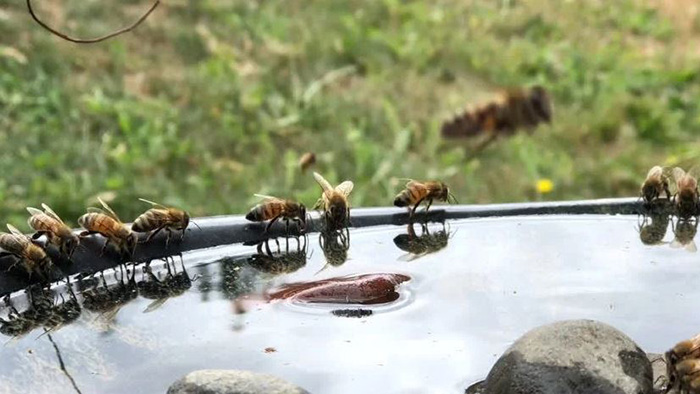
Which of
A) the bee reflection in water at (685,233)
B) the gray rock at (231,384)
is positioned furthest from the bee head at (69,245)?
the bee reflection in water at (685,233)

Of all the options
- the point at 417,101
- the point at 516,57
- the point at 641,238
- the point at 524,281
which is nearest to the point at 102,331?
the point at 524,281

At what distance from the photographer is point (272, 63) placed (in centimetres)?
534

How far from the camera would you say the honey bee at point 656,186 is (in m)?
1.97

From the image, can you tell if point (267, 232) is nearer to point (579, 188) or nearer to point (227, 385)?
point (227, 385)

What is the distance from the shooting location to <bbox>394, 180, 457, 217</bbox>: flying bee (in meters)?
1.90

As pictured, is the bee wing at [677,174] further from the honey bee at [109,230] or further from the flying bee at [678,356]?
the honey bee at [109,230]

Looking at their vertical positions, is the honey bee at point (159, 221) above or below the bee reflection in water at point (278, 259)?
above

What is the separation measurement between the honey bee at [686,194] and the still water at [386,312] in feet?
0.26

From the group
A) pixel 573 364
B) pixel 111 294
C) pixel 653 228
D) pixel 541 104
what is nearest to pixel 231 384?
pixel 573 364

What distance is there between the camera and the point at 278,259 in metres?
1.75

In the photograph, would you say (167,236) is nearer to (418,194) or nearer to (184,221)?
(184,221)

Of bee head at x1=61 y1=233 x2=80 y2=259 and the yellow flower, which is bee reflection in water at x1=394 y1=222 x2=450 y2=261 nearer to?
bee head at x1=61 y1=233 x2=80 y2=259

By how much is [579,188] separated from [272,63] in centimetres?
160

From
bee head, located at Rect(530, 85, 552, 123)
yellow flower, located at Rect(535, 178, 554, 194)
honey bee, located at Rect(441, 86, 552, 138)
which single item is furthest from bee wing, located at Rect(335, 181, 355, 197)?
bee head, located at Rect(530, 85, 552, 123)
